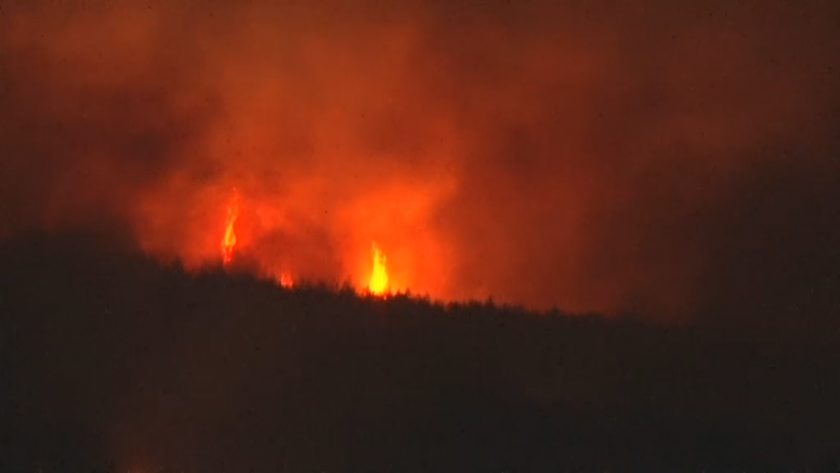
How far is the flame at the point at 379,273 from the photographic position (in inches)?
1216

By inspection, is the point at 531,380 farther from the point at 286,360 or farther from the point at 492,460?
the point at 286,360

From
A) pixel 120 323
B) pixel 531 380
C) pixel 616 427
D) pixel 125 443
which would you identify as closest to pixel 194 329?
pixel 120 323

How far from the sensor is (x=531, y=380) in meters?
30.2

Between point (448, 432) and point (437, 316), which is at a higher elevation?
point (437, 316)

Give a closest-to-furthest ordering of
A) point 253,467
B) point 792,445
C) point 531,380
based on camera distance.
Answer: point 253,467 < point 792,445 < point 531,380

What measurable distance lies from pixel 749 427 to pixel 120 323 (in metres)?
16.1

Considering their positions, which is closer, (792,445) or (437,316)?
Result: (792,445)

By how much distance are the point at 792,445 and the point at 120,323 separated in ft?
54.8

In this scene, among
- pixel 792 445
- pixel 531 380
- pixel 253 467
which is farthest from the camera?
pixel 531 380

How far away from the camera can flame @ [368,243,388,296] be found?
3088cm

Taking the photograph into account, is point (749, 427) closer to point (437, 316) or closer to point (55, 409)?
point (437, 316)

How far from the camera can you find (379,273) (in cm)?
3112

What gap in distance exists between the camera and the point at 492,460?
86.7 feet

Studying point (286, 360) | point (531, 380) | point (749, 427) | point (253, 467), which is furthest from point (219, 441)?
point (749, 427)
